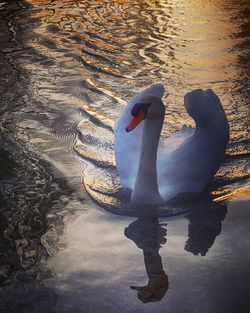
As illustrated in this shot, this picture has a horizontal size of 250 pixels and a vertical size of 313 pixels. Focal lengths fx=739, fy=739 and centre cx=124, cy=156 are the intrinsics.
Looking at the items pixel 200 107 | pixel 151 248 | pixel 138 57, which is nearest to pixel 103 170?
pixel 200 107

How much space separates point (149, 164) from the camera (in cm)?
564

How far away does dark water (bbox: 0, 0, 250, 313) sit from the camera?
467 cm

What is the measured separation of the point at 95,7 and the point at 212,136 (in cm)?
819

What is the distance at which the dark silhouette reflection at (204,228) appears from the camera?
516cm

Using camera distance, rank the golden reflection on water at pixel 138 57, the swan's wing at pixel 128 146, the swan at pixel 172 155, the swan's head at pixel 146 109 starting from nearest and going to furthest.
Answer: the swan's head at pixel 146 109 → the swan at pixel 172 155 → the swan's wing at pixel 128 146 → the golden reflection on water at pixel 138 57

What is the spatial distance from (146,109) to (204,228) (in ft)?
3.21

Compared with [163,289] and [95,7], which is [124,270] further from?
[95,7]

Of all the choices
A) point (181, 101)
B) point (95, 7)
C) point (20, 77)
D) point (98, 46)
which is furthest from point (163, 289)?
point (95, 7)

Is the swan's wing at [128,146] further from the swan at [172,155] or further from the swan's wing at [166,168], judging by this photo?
the swan's wing at [166,168]

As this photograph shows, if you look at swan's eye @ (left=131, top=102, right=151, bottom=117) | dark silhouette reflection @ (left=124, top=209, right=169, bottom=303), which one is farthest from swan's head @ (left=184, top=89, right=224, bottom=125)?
dark silhouette reflection @ (left=124, top=209, right=169, bottom=303)

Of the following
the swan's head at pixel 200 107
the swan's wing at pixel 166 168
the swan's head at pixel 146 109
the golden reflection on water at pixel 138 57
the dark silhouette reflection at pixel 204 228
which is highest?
the swan's head at pixel 146 109

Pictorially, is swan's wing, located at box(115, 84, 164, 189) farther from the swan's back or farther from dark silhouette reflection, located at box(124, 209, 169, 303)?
dark silhouette reflection, located at box(124, 209, 169, 303)

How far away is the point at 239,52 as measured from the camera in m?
9.83

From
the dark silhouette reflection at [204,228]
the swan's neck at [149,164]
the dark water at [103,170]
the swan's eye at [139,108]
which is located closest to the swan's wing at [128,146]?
the dark water at [103,170]
